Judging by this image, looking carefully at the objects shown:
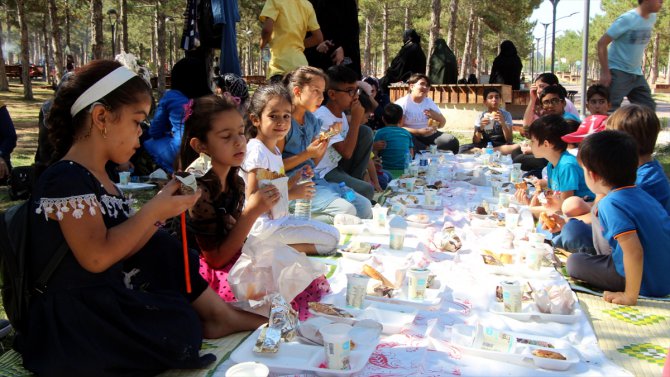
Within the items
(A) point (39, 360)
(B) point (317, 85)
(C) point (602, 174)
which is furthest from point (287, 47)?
(A) point (39, 360)

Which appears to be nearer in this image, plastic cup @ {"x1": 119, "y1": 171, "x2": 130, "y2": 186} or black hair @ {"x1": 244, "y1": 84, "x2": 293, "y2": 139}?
black hair @ {"x1": 244, "y1": 84, "x2": 293, "y2": 139}

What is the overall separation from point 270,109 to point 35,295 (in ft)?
6.66

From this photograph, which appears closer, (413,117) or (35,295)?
(35,295)

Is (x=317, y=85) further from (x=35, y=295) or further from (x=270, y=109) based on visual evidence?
(x=35, y=295)

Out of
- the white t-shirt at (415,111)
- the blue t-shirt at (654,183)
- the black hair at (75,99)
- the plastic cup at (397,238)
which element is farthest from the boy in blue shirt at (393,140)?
the black hair at (75,99)

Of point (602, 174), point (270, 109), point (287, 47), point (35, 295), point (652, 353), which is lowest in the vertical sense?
point (652, 353)

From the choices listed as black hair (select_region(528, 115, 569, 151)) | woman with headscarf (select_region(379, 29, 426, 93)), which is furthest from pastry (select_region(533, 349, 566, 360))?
woman with headscarf (select_region(379, 29, 426, 93))

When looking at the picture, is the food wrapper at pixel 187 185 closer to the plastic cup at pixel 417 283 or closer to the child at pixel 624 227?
the plastic cup at pixel 417 283

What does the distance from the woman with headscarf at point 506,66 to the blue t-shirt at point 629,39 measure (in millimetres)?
6460

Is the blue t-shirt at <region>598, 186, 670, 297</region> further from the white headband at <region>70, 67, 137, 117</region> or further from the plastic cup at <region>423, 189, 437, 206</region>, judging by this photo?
the white headband at <region>70, 67, 137, 117</region>

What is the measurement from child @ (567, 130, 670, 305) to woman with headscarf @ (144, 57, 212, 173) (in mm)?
3718

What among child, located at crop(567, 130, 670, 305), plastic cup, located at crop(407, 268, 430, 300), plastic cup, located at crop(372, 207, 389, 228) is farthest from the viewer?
plastic cup, located at crop(372, 207, 389, 228)

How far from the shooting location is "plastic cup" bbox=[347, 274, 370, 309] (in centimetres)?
267

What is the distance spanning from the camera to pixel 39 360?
203cm
